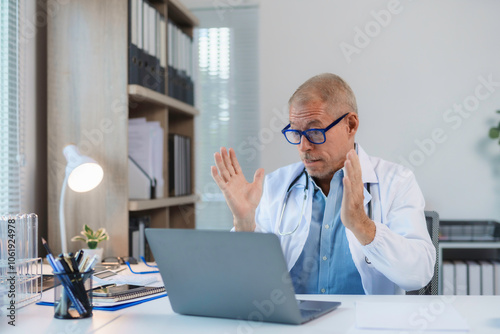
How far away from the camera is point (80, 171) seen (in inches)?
79.3

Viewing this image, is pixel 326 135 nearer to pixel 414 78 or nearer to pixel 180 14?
pixel 180 14

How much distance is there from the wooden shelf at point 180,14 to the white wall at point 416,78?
51 centimetres

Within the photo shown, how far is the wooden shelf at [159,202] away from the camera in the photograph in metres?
2.27

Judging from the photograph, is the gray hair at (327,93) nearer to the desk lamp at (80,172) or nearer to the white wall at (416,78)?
the desk lamp at (80,172)

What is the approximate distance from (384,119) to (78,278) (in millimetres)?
2447

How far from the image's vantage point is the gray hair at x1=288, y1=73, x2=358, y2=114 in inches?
71.8

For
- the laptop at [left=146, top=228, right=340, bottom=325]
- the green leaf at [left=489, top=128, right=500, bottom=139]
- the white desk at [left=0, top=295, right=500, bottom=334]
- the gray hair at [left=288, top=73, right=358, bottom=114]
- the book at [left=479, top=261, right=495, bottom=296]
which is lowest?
the book at [left=479, top=261, right=495, bottom=296]

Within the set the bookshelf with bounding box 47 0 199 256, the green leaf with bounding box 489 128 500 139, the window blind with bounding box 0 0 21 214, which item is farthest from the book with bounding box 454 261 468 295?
the window blind with bounding box 0 0 21 214

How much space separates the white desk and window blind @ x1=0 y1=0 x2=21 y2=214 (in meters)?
0.95

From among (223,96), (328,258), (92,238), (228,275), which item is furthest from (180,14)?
(228,275)

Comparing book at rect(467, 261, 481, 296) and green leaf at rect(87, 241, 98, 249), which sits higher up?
green leaf at rect(87, 241, 98, 249)

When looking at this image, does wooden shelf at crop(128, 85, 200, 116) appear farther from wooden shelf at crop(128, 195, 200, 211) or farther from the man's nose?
the man's nose

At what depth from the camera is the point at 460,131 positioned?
10.4 feet

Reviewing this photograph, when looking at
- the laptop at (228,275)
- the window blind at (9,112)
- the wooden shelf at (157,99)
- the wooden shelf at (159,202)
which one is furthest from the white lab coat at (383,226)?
the window blind at (9,112)
